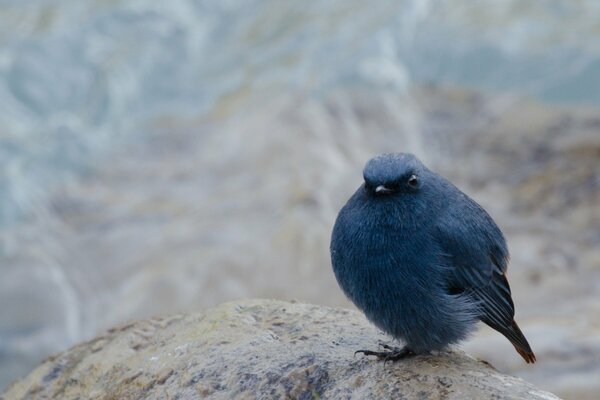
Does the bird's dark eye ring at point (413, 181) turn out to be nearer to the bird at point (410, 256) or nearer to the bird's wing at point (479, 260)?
the bird at point (410, 256)

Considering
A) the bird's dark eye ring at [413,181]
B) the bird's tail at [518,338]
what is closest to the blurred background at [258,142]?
the bird's tail at [518,338]

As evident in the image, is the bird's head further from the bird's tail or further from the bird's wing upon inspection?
the bird's tail

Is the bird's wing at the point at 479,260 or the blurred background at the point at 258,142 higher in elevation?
the blurred background at the point at 258,142

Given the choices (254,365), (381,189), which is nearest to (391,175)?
(381,189)

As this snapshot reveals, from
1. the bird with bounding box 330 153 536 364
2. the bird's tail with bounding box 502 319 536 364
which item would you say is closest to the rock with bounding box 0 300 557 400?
the bird with bounding box 330 153 536 364

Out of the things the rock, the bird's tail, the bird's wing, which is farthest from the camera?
the bird's tail

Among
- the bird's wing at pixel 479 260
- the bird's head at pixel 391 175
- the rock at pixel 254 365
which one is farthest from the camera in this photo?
the bird's wing at pixel 479 260

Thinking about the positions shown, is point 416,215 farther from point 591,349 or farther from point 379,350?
point 591,349
